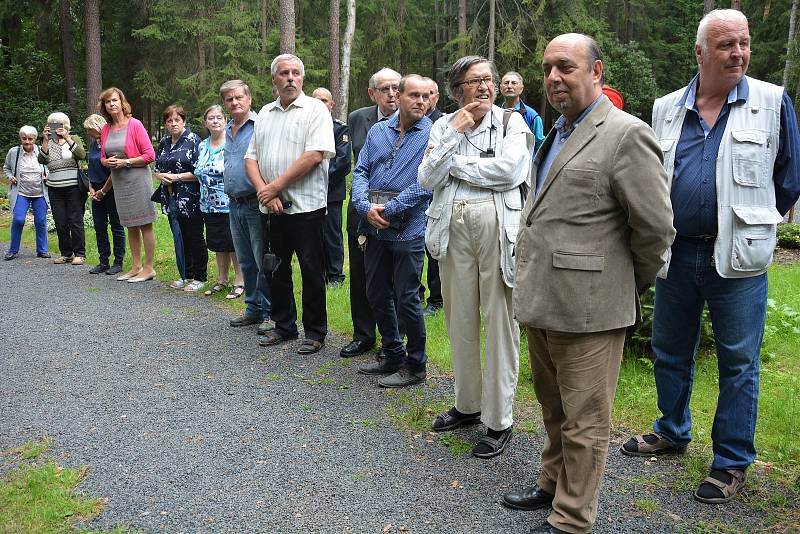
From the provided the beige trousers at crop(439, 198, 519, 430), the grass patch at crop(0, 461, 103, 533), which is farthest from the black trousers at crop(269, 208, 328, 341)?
the grass patch at crop(0, 461, 103, 533)

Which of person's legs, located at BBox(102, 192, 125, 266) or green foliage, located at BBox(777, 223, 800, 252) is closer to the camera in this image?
person's legs, located at BBox(102, 192, 125, 266)

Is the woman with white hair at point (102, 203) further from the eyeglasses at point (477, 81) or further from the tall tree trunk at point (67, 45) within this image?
the tall tree trunk at point (67, 45)

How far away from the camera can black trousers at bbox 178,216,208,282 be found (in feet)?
27.8

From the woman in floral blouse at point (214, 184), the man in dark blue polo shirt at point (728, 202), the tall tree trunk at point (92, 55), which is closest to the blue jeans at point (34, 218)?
the woman in floral blouse at point (214, 184)

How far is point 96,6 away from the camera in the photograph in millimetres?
20609

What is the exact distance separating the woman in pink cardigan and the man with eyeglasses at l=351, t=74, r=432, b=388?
479 cm

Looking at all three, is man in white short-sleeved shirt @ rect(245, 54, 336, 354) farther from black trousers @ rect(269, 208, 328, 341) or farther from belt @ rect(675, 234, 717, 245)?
belt @ rect(675, 234, 717, 245)

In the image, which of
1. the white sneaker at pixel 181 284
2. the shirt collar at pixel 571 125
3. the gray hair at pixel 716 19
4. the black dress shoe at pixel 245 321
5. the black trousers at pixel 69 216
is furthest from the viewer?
the black trousers at pixel 69 216

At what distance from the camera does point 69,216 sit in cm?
1045

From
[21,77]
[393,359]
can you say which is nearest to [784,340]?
[393,359]

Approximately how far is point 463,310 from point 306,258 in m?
2.24

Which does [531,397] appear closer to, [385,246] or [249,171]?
[385,246]

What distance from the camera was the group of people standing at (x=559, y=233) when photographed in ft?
9.52

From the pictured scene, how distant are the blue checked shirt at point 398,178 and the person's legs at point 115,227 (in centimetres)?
584
